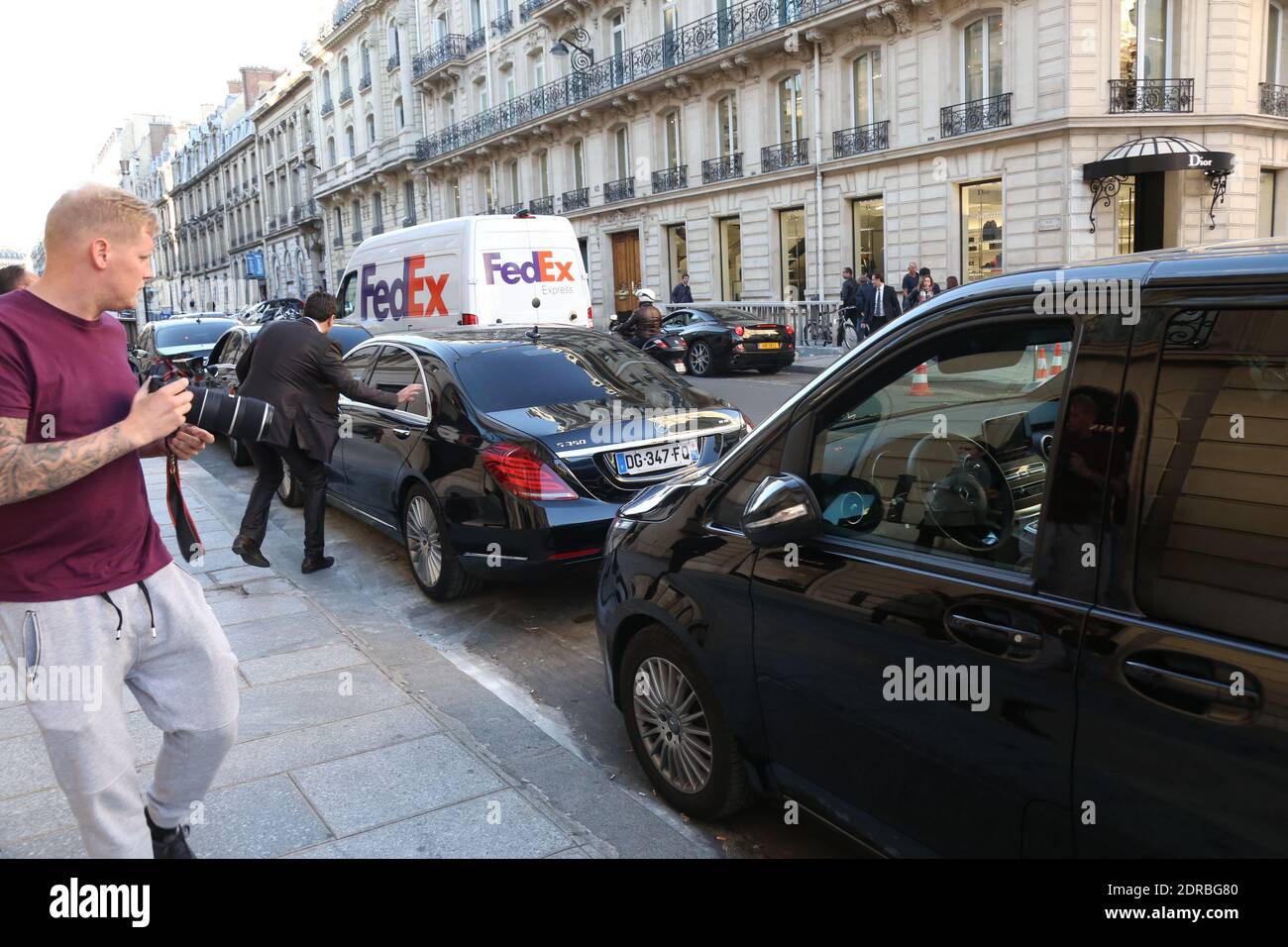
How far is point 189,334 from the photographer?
58.3 feet

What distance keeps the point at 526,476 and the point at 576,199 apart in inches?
1292

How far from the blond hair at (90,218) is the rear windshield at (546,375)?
3293 millimetres

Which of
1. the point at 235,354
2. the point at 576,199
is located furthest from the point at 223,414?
the point at 576,199

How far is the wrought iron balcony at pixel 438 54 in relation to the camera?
4328 centimetres

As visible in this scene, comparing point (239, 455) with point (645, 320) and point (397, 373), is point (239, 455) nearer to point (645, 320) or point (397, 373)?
point (397, 373)

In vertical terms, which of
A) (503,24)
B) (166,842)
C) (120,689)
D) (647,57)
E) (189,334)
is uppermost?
(503,24)

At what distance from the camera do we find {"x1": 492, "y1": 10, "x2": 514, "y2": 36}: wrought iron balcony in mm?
39688

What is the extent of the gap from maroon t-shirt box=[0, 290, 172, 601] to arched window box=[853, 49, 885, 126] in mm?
25549

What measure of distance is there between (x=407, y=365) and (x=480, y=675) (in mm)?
2466

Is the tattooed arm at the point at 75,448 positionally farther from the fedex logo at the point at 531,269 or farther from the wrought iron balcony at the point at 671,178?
the wrought iron balcony at the point at 671,178

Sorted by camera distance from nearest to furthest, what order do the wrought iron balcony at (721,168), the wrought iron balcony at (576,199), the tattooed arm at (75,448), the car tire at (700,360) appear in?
the tattooed arm at (75,448)
the car tire at (700,360)
the wrought iron balcony at (721,168)
the wrought iron balcony at (576,199)

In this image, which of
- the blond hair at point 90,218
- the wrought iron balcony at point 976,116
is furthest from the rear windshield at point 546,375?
the wrought iron balcony at point 976,116

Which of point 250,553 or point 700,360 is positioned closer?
point 250,553
